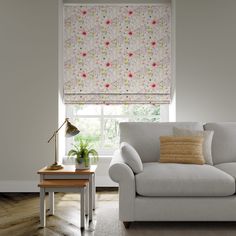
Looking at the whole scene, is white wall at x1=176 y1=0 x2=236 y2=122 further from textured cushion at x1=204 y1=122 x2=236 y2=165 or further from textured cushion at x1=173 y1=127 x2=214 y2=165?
textured cushion at x1=173 y1=127 x2=214 y2=165

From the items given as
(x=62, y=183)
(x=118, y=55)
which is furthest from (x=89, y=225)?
(x=118, y=55)

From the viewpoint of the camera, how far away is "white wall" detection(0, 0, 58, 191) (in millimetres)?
5184

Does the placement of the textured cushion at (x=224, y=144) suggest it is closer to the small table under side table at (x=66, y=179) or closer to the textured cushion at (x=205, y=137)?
the textured cushion at (x=205, y=137)

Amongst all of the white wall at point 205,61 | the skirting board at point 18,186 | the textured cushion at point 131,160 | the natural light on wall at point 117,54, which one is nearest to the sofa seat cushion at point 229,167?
the textured cushion at point 131,160

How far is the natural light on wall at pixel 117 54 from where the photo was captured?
5523 millimetres

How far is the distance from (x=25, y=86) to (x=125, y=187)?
2334 mm

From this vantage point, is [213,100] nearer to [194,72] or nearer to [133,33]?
[194,72]

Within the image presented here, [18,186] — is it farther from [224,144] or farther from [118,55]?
[224,144]

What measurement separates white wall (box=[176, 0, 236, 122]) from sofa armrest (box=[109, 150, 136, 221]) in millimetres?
1954

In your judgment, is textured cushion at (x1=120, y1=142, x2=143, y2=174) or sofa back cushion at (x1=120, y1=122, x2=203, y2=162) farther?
sofa back cushion at (x1=120, y1=122, x2=203, y2=162)

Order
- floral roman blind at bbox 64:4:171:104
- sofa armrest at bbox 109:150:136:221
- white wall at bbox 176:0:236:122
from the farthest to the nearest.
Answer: floral roman blind at bbox 64:4:171:104 < white wall at bbox 176:0:236:122 < sofa armrest at bbox 109:150:136:221

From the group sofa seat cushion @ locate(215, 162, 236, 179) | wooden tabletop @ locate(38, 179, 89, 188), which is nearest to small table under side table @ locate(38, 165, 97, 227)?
wooden tabletop @ locate(38, 179, 89, 188)

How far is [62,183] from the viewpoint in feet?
11.7

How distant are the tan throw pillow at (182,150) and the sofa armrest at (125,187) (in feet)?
2.38
